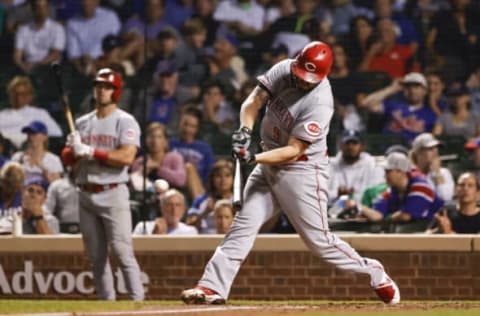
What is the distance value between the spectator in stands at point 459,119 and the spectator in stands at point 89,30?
3584 mm

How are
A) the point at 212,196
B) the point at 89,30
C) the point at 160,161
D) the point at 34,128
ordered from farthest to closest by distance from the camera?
the point at 89,30 → the point at 34,128 → the point at 160,161 → the point at 212,196

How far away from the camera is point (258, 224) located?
356 inches

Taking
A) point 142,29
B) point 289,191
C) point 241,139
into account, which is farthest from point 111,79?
point 142,29

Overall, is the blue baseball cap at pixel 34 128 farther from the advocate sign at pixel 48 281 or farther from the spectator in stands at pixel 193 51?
the advocate sign at pixel 48 281

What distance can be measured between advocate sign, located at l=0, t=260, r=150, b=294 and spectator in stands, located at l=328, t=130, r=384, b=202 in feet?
6.95

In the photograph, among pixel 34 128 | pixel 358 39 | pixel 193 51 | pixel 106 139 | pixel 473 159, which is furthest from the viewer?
pixel 193 51

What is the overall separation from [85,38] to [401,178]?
4.45 m

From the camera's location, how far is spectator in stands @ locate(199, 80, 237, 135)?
46.1 feet

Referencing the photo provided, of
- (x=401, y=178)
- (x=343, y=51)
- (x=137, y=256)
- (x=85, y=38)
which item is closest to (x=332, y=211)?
(x=401, y=178)

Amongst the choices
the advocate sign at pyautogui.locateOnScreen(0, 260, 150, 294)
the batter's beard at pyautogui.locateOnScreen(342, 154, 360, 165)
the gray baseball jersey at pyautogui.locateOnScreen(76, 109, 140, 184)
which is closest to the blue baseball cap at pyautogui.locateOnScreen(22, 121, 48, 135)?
the advocate sign at pyautogui.locateOnScreen(0, 260, 150, 294)

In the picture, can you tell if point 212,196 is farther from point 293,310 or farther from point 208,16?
point 293,310

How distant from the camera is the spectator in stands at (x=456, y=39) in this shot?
47.5ft

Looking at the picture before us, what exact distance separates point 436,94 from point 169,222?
331 centimetres

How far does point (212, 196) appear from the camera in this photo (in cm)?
1255
